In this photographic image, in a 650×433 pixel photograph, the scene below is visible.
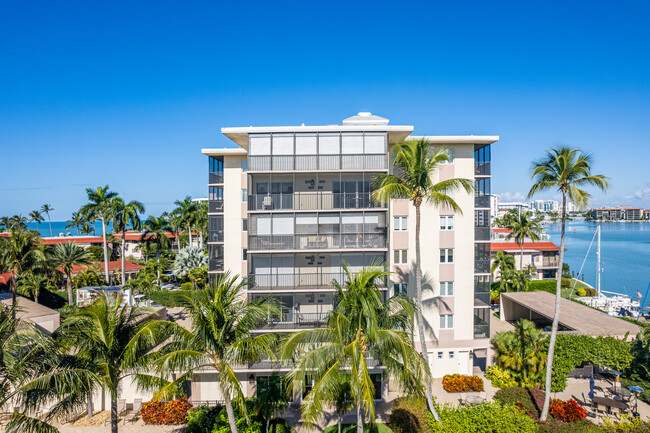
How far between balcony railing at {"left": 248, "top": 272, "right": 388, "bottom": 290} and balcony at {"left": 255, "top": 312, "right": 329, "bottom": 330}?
1.69m

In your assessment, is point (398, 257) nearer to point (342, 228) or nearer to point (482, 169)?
point (342, 228)

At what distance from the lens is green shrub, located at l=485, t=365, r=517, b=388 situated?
21.7 meters

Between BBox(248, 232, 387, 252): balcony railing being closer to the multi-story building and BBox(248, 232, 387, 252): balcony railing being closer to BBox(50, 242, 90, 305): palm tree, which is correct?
the multi-story building

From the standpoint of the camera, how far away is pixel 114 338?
13.3 metres

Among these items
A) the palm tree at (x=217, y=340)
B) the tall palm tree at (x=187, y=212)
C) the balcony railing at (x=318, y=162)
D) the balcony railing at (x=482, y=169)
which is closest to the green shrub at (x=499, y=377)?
the balcony railing at (x=482, y=169)

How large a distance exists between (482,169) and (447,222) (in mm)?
4064

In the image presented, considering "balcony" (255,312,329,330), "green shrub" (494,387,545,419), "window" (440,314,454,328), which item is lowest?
"green shrub" (494,387,545,419)

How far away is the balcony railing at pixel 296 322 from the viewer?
69.4 feet

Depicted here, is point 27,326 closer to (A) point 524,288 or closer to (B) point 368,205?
(B) point 368,205

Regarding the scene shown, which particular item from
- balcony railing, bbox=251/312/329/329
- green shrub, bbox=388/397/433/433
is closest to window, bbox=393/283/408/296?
balcony railing, bbox=251/312/329/329

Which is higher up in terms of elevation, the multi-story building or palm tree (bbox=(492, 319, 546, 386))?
the multi-story building

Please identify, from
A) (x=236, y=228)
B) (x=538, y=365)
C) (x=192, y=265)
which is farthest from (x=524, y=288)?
(x=192, y=265)

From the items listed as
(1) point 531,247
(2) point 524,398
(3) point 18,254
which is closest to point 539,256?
(1) point 531,247

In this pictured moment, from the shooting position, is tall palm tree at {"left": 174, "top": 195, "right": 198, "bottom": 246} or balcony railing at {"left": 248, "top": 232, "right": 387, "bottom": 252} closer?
balcony railing at {"left": 248, "top": 232, "right": 387, "bottom": 252}
